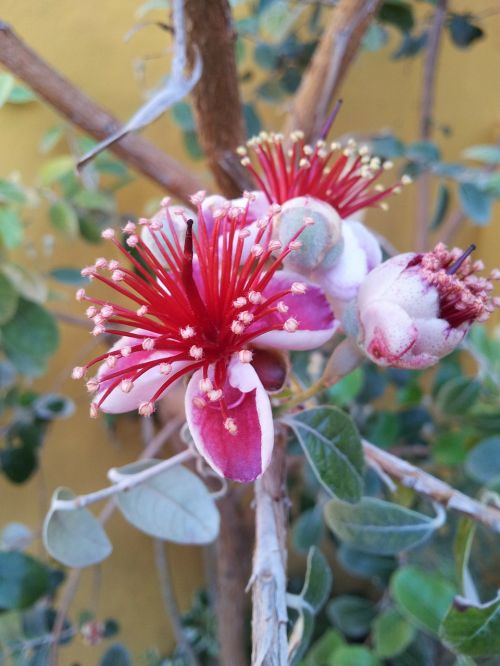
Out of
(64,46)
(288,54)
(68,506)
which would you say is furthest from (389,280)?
(288,54)

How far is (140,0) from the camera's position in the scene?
0.96 m

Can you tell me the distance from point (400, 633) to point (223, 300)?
715 mm

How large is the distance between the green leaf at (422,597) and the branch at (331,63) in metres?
0.56

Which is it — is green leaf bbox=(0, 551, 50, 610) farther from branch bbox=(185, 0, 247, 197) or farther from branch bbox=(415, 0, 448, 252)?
branch bbox=(415, 0, 448, 252)

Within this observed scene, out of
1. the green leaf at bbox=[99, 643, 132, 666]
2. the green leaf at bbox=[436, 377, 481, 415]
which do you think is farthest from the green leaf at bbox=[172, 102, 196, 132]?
the green leaf at bbox=[99, 643, 132, 666]

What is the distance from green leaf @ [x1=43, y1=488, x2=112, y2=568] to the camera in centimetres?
49

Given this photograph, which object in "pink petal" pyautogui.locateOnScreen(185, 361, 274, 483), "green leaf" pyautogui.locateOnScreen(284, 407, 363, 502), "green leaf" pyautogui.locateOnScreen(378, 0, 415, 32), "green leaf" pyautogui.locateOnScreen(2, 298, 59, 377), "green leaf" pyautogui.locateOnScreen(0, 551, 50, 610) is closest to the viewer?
"pink petal" pyautogui.locateOnScreen(185, 361, 274, 483)

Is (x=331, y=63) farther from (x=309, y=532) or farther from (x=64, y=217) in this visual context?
(x=309, y=532)

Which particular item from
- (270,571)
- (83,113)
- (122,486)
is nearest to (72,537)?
(122,486)

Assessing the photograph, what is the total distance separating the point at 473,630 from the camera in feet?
1.43

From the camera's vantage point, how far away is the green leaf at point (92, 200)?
0.99m

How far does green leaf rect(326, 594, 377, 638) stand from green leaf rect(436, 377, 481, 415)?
423 mm

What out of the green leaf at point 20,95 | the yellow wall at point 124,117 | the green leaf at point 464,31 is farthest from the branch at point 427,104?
the green leaf at point 20,95

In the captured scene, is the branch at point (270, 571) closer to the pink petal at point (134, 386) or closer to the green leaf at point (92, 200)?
the pink petal at point (134, 386)
